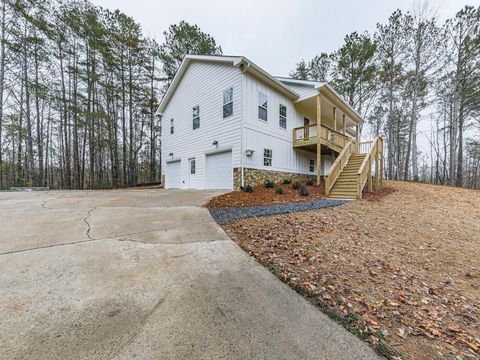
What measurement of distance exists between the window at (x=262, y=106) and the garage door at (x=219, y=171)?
2.50 m

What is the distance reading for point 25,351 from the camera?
1272 mm

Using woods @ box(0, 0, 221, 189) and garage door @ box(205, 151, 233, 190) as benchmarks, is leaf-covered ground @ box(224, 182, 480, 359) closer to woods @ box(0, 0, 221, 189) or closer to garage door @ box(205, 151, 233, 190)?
garage door @ box(205, 151, 233, 190)

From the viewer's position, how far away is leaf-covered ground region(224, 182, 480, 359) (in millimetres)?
1696

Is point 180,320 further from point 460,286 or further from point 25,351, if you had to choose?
point 460,286

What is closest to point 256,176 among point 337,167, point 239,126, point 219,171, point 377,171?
point 219,171

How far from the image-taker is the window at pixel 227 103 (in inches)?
355

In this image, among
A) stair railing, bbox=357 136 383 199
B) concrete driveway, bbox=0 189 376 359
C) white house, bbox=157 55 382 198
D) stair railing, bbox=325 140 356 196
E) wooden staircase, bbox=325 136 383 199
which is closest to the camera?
concrete driveway, bbox=0 189 376 359

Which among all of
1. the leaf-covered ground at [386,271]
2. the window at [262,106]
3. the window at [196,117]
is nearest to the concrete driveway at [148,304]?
the leaf-covered ground at [386,271]

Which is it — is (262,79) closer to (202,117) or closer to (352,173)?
(202,117)

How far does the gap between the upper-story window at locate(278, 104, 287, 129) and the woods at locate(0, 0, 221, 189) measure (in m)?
9.05

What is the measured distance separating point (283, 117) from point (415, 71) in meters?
12.7

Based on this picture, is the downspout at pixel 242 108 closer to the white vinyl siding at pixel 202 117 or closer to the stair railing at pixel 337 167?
the white vinyl siding at pixel 202 117

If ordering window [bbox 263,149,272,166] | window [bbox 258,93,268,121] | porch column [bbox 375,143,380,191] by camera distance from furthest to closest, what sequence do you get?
1. porch column [bbox 375,143,380,191]
2. window [bbox 263,149,272,166]
3. window [bbox 258,93,268,121]

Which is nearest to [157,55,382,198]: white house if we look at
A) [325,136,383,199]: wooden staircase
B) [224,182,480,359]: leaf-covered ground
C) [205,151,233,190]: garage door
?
[205,151,233,190]: garage door
